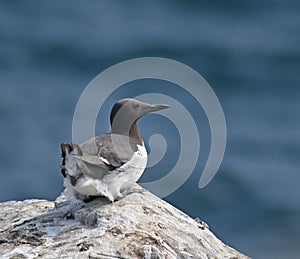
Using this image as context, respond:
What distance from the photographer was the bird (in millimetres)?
9344

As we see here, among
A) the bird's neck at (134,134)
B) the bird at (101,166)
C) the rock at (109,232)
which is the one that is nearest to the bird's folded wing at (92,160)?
the bird at (101,166)

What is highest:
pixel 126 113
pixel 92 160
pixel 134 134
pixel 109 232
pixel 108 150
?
pixel 126 113

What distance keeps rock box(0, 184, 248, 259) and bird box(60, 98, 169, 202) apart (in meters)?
0.10

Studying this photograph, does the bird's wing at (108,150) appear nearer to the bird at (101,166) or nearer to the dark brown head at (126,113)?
the bird at (101,166)

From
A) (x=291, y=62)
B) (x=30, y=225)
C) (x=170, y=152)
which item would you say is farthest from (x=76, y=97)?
(x=30, y=225)

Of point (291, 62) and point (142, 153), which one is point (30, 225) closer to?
point (142, 153)

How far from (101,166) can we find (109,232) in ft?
3.13

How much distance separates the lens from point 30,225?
358 inches

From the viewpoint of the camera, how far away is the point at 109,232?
28.3 ft

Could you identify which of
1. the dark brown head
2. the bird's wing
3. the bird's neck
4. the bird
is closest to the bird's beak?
the dark brown head

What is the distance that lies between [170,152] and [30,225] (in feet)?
26.9

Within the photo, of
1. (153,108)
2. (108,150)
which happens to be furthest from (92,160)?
(153,108)

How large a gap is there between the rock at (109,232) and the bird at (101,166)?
99mm

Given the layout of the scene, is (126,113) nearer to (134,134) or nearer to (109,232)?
(134,134)
